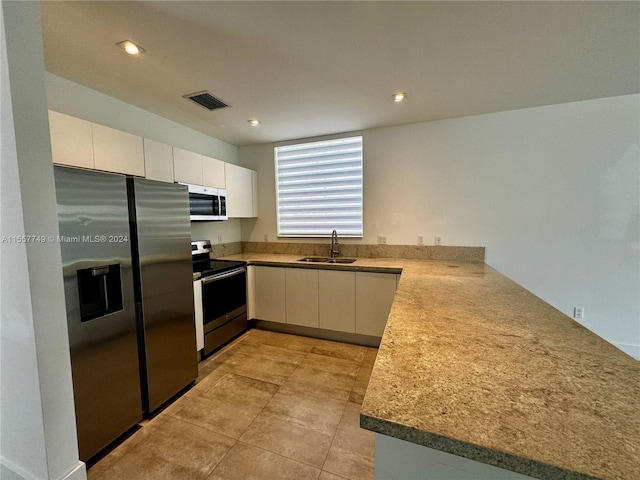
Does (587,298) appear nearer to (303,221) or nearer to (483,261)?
(483,261)

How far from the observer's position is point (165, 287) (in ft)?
6.45

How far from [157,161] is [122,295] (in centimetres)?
126

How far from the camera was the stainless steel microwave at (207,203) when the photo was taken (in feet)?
8.90

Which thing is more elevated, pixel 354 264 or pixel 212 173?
pixel 212 173

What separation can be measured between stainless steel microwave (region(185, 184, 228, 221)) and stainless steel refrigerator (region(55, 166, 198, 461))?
2.02 feet

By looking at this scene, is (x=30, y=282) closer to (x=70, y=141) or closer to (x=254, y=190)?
(x=70, y=141)

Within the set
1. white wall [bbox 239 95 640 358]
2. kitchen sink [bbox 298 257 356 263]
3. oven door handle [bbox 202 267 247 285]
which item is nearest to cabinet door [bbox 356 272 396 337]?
kitchen sink [bbox 298 257 356 263]

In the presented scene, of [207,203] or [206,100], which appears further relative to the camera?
[207,203]

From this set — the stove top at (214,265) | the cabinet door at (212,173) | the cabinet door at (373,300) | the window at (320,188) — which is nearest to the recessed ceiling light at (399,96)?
the window at (320,188)

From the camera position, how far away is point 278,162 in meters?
3.72

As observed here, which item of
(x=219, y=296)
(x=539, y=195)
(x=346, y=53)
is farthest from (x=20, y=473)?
(x=539, y=195)

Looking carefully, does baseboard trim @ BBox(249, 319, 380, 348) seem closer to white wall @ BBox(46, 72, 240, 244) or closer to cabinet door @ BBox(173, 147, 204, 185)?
white wall @ BBox(46, 72, 240, 244)

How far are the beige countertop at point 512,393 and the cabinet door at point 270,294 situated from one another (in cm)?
213

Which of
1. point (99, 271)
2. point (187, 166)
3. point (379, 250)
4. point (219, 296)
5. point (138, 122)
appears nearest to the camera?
point (99, 271)
